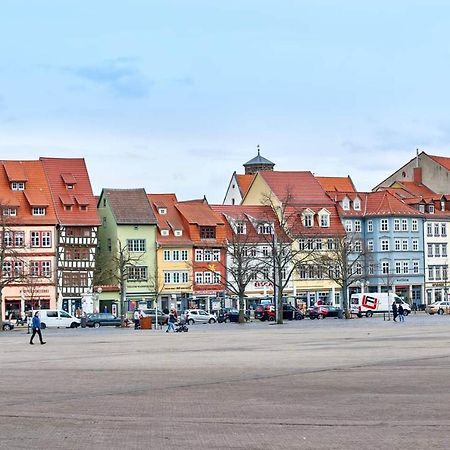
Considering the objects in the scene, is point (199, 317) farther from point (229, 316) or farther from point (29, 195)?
point (29, 195)

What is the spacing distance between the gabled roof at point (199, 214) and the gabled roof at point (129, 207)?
5.01 metres

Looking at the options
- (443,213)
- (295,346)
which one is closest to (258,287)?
(443,213)

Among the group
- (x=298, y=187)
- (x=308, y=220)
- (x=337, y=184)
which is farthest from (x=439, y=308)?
(x=337, y=184)

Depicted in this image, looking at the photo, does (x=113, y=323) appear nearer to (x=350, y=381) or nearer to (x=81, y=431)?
(x=350, y=381)

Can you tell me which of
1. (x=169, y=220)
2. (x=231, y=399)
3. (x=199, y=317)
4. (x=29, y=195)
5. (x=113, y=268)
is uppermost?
(x=29, y=195)

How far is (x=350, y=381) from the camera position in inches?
1108

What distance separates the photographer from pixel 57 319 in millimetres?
92688

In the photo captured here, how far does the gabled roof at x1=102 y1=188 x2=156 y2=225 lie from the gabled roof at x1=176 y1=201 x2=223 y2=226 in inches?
197

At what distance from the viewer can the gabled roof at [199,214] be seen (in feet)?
400

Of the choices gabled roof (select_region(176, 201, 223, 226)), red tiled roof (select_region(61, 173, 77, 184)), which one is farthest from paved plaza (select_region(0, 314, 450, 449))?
gabled roof (select_region(176, 201, 223, 226))

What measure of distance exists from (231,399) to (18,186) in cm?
9118

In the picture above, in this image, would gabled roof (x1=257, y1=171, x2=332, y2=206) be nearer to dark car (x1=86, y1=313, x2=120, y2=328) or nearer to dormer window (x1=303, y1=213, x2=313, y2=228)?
dormer window (x1=303, y1=213, x2=313, y2=228)

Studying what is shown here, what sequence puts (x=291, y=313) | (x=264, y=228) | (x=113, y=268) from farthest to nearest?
1. (x=264, y=228)
2. (x=113, y=268)
3. (x=291, y=313)

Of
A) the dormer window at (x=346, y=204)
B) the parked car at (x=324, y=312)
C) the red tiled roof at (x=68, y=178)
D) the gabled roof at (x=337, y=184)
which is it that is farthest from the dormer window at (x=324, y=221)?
the red tiled roof at (x=68, y=178)
